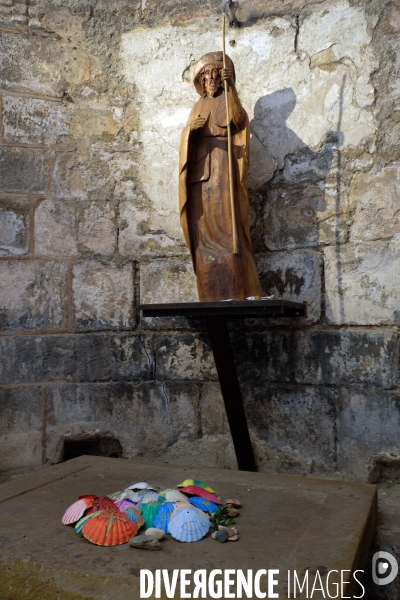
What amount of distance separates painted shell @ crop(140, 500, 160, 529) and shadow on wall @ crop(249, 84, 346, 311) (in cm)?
146

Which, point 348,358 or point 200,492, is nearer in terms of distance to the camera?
point 200,492

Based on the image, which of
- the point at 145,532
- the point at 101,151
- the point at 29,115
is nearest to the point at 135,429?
the point at 145,532

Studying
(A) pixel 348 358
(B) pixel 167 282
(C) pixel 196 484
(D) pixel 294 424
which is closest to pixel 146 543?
(C) pixel 196 484

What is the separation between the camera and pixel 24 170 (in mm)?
3160

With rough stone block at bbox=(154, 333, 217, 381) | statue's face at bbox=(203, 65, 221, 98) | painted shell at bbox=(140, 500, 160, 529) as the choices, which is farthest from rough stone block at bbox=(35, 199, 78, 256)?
painted shell at bbox=(140, 500, 160, 529)

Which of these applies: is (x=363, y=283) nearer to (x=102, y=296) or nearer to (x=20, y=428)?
(x=102, y=296)

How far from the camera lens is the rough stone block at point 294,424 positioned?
2.76 meters

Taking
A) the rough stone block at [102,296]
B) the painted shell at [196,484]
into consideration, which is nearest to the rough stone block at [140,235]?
the rough stone block at [102,296]

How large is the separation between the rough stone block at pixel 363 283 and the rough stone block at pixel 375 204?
0.18ft

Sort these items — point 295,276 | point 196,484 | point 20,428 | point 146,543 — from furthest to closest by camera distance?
point 20,428
point 295,276
point 196,484
point 146,543

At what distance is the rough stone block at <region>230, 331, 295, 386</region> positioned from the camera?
114 inches

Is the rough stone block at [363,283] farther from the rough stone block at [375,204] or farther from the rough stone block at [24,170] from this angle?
the rough stone block at [24,170]

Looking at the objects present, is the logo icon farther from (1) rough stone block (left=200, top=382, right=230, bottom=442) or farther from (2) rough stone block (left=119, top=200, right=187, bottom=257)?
(2) rough stone block (left=119, top=200, right=187, bottom=257)

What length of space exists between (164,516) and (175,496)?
6.1 inches
